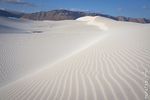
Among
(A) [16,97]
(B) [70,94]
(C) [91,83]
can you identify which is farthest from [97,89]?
(A) [16,97]

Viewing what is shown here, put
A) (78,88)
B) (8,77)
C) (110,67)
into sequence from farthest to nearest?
(8,77)
(110,67)
(78,88)

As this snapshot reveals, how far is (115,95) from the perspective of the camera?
6.12ft

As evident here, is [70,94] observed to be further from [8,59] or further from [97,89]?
[8,59]

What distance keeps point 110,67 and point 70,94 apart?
152 centimetres

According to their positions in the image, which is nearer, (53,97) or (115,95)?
(115,95)

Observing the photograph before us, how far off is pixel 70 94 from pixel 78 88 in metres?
0.24

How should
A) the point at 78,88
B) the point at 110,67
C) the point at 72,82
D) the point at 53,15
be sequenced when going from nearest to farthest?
the point at 78,88 < the point at 72,82 < the point at 110,67 < the point at 53,15

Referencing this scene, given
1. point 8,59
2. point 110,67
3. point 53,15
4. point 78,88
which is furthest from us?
point 53,15

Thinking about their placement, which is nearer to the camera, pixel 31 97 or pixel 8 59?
pixel 31 97

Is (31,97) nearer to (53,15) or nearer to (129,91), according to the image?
(129,91)

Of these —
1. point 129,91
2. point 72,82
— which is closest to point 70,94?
point 72,82

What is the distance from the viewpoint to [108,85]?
2168mm

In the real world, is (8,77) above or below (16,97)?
below

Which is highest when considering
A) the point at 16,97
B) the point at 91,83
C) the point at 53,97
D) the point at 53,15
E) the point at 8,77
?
the point at 53,15
